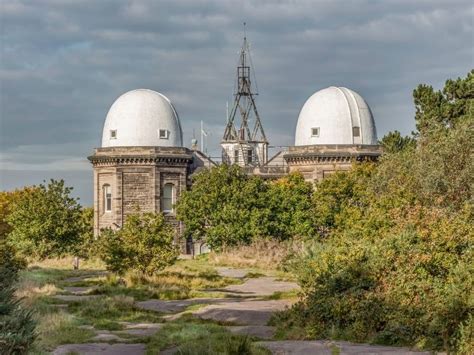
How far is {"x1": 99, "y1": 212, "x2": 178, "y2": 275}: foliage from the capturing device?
2884cm

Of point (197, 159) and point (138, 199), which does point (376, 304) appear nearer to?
point (138, 199)

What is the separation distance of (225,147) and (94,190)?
1109 centimetres

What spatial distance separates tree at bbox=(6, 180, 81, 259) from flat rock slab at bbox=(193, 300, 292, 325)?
75.5 feet

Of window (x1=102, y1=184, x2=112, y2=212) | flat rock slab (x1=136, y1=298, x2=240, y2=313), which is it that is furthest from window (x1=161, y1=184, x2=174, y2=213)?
flat rock slab (x1=136, y1=298, x2=240, y2=313)

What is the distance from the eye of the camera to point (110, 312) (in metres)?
20.8

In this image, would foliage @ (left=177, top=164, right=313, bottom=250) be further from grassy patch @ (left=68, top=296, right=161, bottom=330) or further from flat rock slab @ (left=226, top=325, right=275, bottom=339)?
flat rock slab @ (left=226, top=325, right=275, bottom=339)

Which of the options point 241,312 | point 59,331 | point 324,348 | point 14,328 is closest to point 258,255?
point 241,312

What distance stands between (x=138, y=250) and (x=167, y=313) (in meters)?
7.55

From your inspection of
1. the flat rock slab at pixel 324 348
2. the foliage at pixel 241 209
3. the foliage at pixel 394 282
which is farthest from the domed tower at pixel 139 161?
the flat rock slab at pixel 324 348

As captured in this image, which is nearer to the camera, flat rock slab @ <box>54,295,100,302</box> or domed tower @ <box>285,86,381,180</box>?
flat rock slab @ <box>54,295,100,302</box>

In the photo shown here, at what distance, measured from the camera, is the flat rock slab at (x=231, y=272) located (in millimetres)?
32812

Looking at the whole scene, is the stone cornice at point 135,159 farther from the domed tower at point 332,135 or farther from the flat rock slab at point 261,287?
the flat rock slab at point 261,287

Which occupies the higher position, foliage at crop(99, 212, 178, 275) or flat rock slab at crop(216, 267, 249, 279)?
foliage at crop(99, 212, 178, 275)

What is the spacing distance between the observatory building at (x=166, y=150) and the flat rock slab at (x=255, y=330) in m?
33.1
